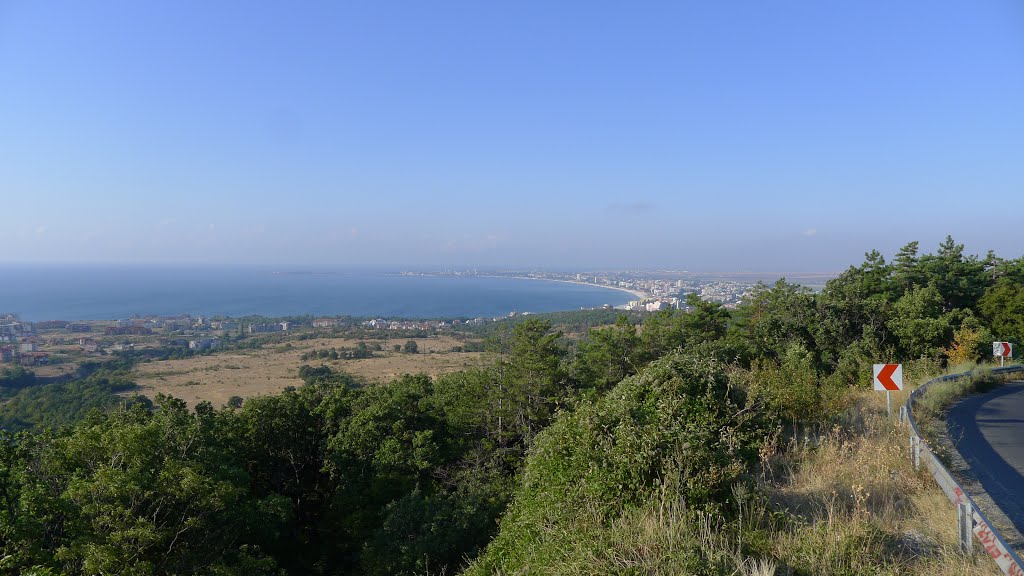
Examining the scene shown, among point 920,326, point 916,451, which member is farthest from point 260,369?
point 916,451

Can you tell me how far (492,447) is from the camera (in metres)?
19.5

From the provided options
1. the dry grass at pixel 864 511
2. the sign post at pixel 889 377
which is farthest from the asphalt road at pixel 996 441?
the sign post at pixel 889 377

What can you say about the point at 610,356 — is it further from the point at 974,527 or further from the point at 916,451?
the point at 974,527

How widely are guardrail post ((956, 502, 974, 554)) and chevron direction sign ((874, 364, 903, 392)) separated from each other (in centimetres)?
498

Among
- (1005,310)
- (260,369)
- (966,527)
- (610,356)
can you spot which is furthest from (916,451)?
(260,369)

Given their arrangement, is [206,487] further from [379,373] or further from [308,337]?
[308,337]

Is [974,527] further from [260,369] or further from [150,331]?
[150,331]

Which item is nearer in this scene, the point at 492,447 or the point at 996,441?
the point at 996,441

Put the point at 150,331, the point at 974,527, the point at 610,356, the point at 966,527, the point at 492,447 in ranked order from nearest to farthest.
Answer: the point at 974,527 < the point at 966,527 < the point at 492,447 < the point at 610,356 < the point at 150,331

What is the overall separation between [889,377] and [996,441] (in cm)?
153

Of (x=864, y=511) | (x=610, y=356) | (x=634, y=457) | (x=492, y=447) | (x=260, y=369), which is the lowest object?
(x=260, y=369)

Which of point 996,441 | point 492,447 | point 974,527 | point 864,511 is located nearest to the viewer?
point 974,527

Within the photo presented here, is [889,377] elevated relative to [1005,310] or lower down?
elevated

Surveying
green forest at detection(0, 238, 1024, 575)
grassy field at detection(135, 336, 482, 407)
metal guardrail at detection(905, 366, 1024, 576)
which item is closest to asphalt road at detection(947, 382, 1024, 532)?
metal guardrail at detection(905, 366, 1024, 576)
